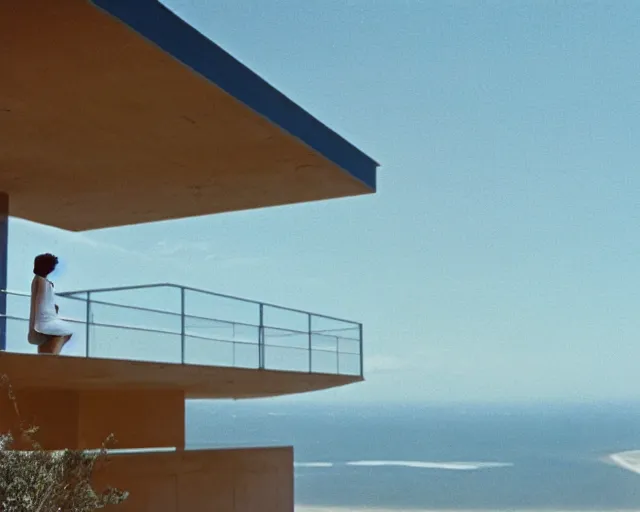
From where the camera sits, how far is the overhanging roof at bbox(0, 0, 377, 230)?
11875 mm

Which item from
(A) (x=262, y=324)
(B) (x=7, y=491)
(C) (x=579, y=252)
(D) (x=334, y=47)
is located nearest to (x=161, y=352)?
(A) (x=262, y=324)

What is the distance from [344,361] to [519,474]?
80425mm

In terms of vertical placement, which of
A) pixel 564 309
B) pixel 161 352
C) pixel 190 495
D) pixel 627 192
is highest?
pixel 627 192

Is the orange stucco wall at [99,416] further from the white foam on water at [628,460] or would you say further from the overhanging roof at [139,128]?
the white foam on water at [628,460]

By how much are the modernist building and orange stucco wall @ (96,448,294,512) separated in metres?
0.03

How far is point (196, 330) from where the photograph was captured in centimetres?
1761

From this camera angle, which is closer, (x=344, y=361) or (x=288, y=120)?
(x=288, y=120)

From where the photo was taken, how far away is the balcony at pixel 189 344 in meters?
15.4

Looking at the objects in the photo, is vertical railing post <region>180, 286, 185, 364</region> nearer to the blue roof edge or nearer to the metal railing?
the metal railing

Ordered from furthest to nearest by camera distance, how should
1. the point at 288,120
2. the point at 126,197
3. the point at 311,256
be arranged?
the point at 311,256 < the point at 126,197 < the point at 288,120

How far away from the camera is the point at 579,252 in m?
117

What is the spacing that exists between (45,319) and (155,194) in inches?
187

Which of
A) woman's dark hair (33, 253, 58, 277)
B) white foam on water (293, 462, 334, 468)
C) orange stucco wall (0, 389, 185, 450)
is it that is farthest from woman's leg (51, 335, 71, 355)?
white foam on water (293, 462, 334, 468)

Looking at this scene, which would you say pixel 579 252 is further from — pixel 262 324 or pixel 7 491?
pixel 7 491
